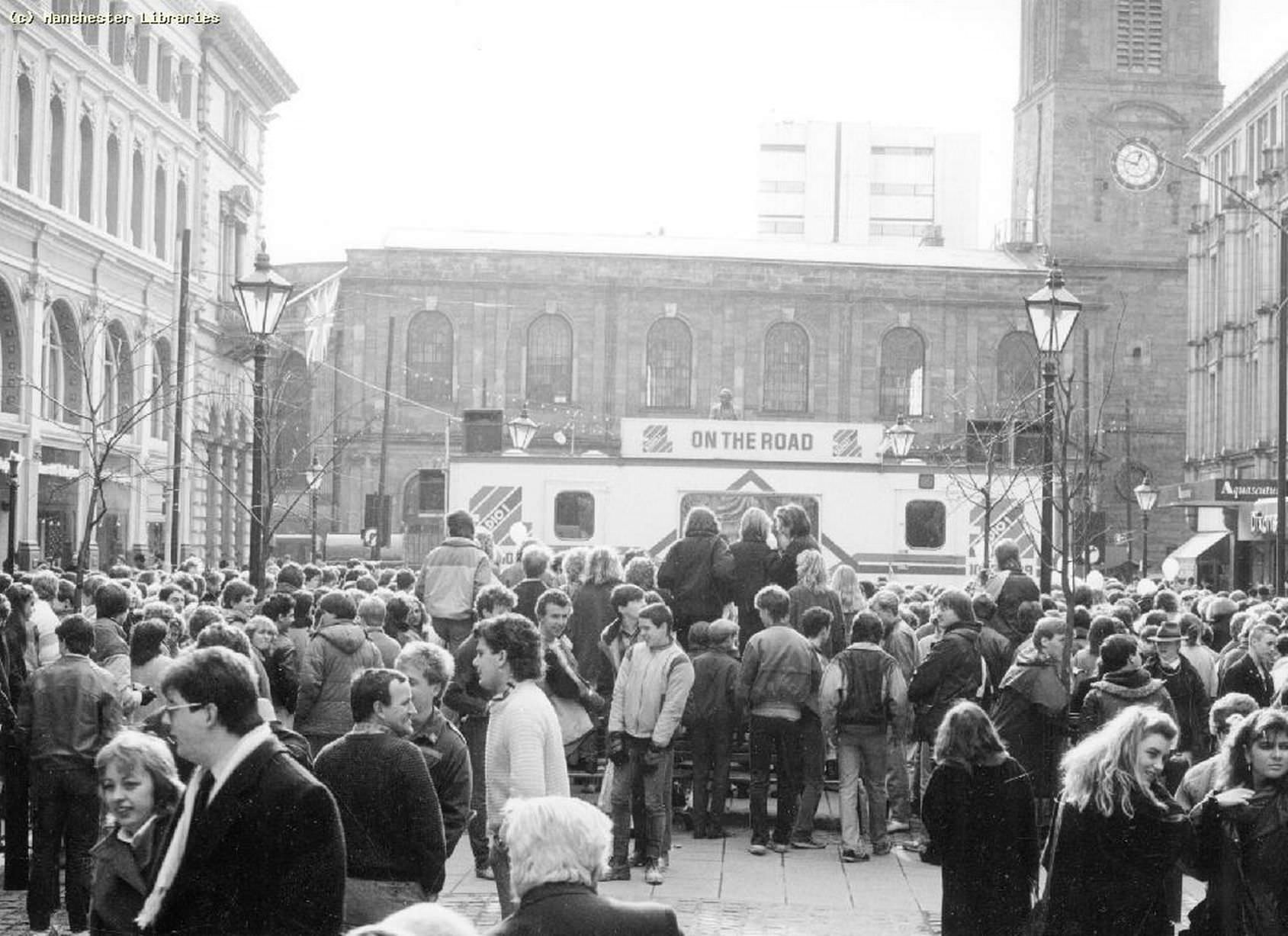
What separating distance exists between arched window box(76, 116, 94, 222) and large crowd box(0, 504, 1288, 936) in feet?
76.0

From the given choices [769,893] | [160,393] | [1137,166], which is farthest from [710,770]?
[1137,166]

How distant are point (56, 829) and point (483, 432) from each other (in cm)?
1694

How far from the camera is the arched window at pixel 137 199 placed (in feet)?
142

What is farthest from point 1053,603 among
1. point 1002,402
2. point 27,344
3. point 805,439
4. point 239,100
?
point 1002,402

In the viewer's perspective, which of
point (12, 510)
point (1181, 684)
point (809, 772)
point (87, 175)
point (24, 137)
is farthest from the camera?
point (87, 175)

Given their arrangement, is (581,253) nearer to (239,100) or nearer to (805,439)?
(239,100)

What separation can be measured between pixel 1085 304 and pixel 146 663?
5809 centimetres

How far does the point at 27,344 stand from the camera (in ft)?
116

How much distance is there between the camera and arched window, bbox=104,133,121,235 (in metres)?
41.4

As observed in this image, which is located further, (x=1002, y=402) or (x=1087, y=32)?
(x=1087, y=32)

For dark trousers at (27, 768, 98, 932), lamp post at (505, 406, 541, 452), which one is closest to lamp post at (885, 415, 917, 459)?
lamp post at (505, 406, 541, 452)

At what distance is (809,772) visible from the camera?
13.4 m

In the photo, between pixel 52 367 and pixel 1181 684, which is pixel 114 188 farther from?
pixel 1181 684

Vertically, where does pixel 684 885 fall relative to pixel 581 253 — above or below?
below
